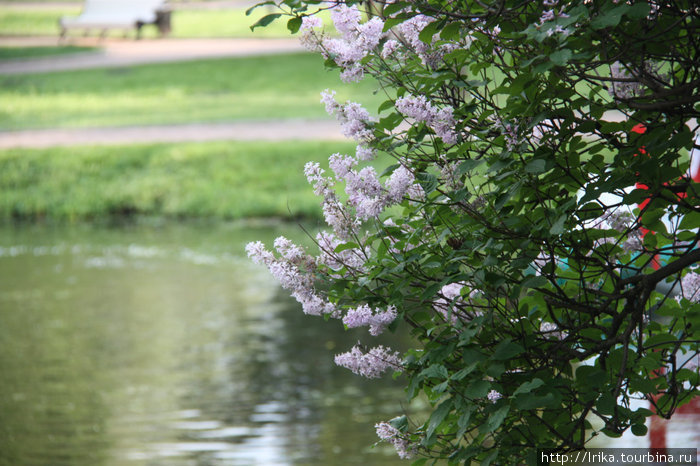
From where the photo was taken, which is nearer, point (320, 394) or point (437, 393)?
point (437, 393)

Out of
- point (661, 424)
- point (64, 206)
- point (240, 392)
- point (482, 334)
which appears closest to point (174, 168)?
point (64, 206)

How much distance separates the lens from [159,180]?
14516mm

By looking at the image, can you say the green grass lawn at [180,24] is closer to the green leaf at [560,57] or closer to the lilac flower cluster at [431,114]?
the lilac flower cluster at [431,114]

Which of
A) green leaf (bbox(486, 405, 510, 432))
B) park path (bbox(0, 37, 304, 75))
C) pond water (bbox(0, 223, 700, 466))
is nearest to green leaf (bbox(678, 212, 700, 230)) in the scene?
green leaf (bbox(486, 405, 510, 432))

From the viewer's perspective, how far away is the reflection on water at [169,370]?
5949 mm

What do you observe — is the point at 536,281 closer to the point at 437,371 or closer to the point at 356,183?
the point at 437,371

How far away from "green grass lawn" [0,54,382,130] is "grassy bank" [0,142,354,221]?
2541mm

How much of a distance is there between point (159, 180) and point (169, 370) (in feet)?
24.1

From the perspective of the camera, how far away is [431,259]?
2.58 m

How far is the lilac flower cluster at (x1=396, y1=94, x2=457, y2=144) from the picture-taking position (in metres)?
2.55

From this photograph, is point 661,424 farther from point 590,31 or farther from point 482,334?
point 590,31

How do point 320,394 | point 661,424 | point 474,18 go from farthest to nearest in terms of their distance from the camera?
point 320,394 → point 661,424 → point 474,18

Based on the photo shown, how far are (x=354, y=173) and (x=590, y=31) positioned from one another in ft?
2.36

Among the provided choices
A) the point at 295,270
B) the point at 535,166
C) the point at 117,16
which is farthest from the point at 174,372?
the point at 117,16
